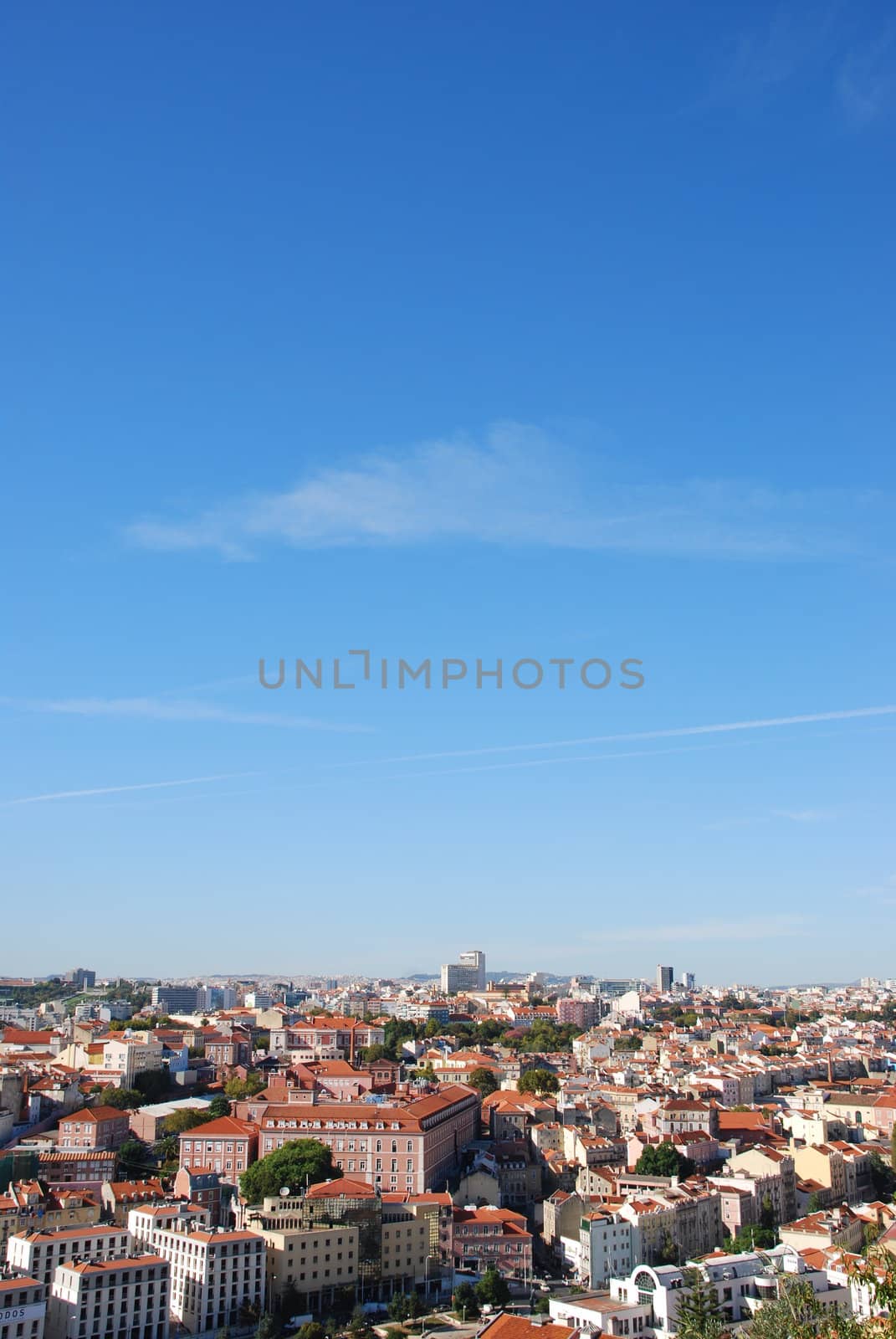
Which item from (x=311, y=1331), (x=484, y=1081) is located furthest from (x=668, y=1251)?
(x=484, y=1081)

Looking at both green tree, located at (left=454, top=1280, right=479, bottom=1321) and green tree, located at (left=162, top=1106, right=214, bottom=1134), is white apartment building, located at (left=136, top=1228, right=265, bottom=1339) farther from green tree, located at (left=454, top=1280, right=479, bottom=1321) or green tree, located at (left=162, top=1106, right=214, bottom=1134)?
green tree, located at (left=162, top=1106, right=214, bottom=1134)

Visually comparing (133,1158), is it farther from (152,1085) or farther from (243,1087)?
(152,1085)

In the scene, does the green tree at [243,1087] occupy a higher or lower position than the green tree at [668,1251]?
higher

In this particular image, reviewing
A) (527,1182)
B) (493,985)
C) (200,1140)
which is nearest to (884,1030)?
(493,985)

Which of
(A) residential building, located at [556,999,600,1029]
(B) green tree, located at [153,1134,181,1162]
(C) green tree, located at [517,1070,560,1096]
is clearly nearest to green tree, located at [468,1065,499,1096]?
(C) green tree, located at [517,1070,560,1096]

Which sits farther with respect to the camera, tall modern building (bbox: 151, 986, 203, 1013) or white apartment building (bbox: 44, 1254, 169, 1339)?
tall modern building (bbox: 151, 986, 203, 1013)

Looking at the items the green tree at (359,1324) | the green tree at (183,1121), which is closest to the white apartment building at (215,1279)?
the green tree at (359,1324)

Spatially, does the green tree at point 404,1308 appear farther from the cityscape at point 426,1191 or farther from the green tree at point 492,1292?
the green tree at point 492,1292
